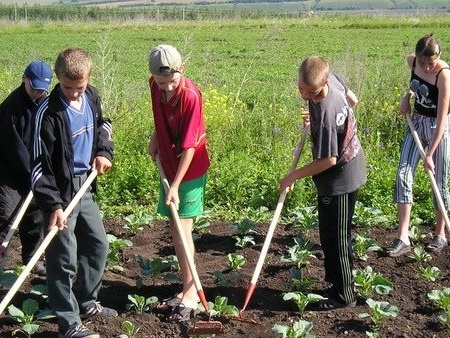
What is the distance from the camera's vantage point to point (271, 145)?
8.62 meters

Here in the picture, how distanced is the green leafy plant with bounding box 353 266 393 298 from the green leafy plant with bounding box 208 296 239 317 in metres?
0.91

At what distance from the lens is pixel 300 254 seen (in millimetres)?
5465

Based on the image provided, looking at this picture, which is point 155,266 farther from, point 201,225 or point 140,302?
point 201,225

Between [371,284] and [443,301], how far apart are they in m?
0.54

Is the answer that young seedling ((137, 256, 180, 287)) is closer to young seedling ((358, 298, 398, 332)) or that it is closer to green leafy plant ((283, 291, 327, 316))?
green leafy plant ((283, 291, 327, 316))

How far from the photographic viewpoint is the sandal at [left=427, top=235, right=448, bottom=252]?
596 centimetres

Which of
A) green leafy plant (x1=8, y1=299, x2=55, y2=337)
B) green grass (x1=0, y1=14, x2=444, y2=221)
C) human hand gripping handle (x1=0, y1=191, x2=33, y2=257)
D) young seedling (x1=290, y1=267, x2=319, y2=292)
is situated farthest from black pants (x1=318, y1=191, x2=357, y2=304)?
green grass (x1=0, y1=14, x2=444, y2=221)

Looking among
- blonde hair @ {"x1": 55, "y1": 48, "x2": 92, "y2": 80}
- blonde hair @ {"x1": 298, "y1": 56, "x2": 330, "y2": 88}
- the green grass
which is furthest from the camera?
the green grass

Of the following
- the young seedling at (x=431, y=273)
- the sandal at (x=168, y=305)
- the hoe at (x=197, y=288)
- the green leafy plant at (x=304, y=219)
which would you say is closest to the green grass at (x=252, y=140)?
the green leafy plant at (x=304, y=219)

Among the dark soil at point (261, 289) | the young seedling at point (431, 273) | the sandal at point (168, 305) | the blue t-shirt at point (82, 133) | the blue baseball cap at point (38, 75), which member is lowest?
the dark soil at point (261, 289)

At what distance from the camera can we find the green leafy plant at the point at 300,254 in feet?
17.9

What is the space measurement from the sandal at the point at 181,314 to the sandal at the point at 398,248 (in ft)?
6.17

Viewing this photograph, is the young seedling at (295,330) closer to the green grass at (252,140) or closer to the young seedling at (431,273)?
the young seedling at (431,273)

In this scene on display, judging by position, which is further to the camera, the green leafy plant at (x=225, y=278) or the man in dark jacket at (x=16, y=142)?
the green leafy plant at (x=225, y=278)
